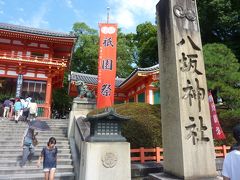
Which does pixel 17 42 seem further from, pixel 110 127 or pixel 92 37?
pixel 110 127

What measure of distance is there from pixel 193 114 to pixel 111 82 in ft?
27.1

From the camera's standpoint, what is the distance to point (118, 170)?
219 inches

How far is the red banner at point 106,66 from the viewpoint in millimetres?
12533

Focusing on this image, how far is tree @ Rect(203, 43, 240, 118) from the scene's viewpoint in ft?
27.8

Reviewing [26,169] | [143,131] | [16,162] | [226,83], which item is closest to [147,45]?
[226,83]

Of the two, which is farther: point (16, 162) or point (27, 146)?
point (16, 162)

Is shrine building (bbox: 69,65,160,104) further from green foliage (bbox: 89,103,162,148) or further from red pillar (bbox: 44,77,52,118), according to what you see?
green foliage (bbox: 89,103,162,148)

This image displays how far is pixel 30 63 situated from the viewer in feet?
61.9

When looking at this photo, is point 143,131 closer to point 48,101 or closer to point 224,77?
point 224,77

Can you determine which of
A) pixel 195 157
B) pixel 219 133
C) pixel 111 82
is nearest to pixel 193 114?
pixel 195 157

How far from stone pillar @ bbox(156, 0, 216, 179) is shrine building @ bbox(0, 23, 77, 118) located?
14.6m

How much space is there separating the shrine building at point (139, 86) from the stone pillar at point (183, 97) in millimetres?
9462

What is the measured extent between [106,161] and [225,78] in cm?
554

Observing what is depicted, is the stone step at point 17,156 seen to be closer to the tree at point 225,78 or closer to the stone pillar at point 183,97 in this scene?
the stone pillar at point 183,97
